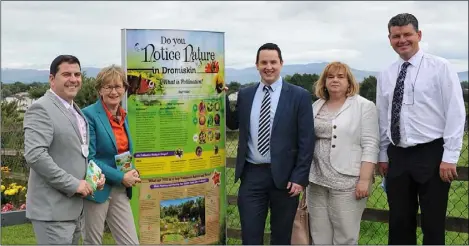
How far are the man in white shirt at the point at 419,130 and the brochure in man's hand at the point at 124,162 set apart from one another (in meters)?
2.07

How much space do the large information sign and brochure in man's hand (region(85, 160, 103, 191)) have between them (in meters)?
0.95

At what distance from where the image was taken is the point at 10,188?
24.0ft

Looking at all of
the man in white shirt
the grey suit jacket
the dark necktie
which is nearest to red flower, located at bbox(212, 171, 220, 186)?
the man in white shirt

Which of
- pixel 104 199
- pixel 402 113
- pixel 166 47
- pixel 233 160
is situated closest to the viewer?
pixel 104 199

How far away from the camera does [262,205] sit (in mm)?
5055

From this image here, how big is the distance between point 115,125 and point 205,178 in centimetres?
123

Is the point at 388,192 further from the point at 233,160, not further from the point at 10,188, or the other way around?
the point at 10,188

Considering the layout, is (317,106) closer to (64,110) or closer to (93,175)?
(93,175)

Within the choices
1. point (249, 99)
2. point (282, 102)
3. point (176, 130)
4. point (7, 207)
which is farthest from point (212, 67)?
point (7, 207)

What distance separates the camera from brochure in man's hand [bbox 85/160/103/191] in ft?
13.4

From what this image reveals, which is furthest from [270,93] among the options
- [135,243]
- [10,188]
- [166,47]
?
[10,188]

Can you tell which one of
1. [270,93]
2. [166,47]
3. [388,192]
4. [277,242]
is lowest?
[277,242]

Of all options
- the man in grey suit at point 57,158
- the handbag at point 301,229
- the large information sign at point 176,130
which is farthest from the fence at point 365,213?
the man in grey suit at point 57,158

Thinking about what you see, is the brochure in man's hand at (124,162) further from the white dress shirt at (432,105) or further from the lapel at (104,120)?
the white dress shirt at (432,105)
